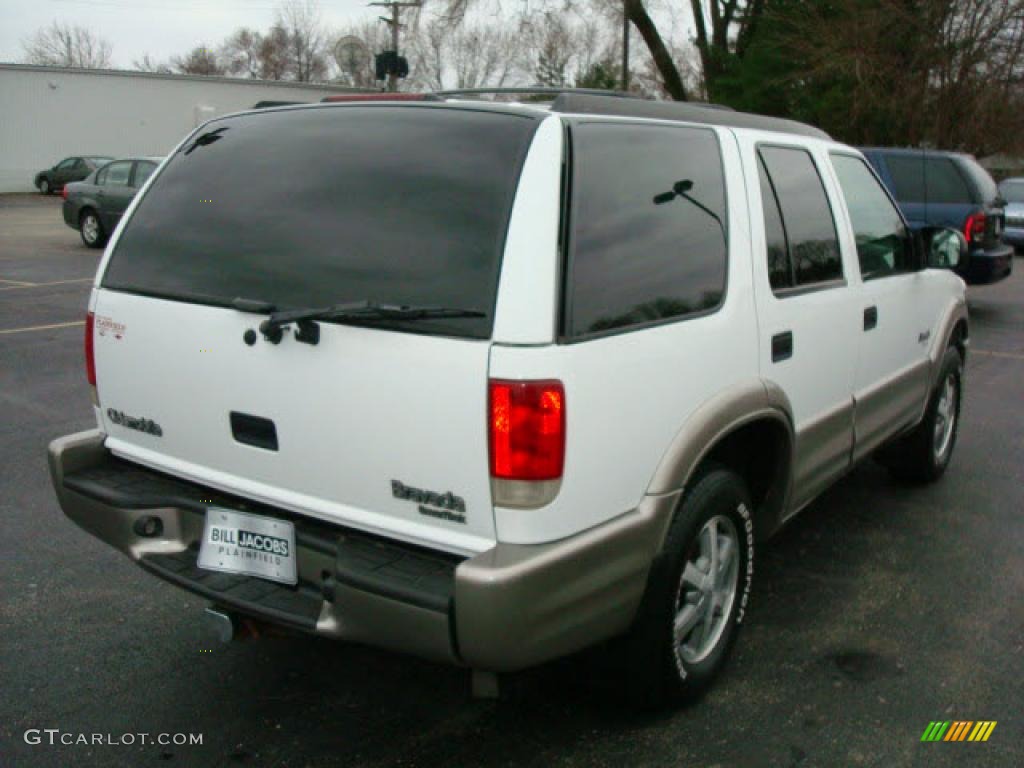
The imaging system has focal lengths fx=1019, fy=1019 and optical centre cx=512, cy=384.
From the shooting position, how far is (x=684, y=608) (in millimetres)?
3172

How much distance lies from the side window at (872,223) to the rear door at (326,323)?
2098 mm

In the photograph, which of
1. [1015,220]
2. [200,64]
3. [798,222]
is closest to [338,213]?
[798,222]

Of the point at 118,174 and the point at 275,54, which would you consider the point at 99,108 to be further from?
the point at 275,54

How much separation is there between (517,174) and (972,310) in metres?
11.4

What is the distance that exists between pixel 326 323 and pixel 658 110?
1.32 m

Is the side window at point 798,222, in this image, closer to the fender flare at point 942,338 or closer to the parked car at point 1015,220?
the fender flare at point 942,338

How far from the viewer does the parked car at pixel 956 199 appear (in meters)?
11.9

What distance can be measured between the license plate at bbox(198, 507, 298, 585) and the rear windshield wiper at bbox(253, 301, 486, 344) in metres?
0.53

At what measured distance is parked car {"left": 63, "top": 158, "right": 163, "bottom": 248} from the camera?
713 inches

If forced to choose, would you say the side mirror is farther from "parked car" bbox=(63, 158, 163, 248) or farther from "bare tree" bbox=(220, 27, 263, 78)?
"bare tree" bbox=(220, 27, 263, 78)

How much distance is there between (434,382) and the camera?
2.53 meters

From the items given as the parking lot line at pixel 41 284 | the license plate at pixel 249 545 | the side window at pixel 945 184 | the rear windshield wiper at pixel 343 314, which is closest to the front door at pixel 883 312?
the rear windshield wiper at pixel 343 314

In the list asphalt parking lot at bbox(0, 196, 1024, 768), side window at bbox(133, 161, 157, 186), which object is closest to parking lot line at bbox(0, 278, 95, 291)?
side window at bbox(133, 161, 157, 186)

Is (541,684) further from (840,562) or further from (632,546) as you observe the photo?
(840,562)
